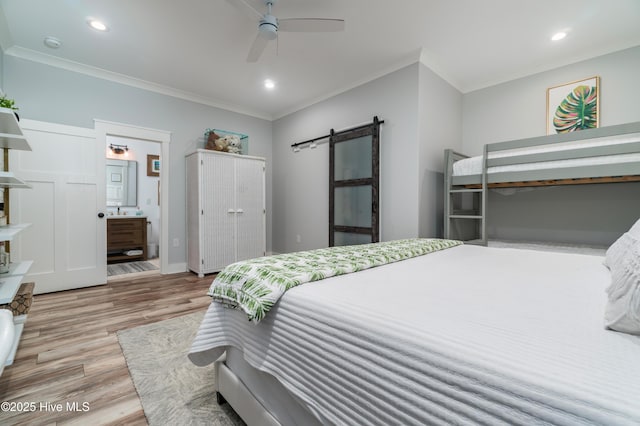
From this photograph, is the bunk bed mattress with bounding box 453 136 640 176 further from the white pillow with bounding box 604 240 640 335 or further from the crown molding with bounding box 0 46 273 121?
the crown molding with bounding box 0 46 273 121

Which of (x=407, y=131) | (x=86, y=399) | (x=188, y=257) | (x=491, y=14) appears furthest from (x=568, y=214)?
(x=188, y=257)

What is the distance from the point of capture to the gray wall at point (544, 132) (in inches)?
101

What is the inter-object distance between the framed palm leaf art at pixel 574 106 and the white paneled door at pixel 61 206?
5.15m

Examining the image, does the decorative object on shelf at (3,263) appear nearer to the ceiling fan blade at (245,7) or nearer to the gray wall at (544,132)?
the ceiling fan blade at (245,7)

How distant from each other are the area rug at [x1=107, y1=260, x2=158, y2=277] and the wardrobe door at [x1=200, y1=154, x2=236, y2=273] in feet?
3.85

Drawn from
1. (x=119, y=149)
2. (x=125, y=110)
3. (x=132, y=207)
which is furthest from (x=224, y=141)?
(x=132, y=207)

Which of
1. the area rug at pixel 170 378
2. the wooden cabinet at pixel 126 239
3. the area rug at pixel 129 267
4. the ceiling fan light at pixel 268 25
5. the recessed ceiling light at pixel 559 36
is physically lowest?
the area rug at pixel 170 378

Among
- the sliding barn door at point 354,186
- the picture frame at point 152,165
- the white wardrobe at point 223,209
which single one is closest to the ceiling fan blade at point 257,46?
the sliding barn door at point 354,186

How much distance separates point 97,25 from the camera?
237 centimetres

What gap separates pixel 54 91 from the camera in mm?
2922

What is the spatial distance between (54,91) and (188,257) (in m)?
2.41

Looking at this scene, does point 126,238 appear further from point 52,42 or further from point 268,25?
point 268,25

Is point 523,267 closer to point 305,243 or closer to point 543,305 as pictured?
point 543,305

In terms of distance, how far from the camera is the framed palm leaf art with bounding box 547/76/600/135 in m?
2.69
